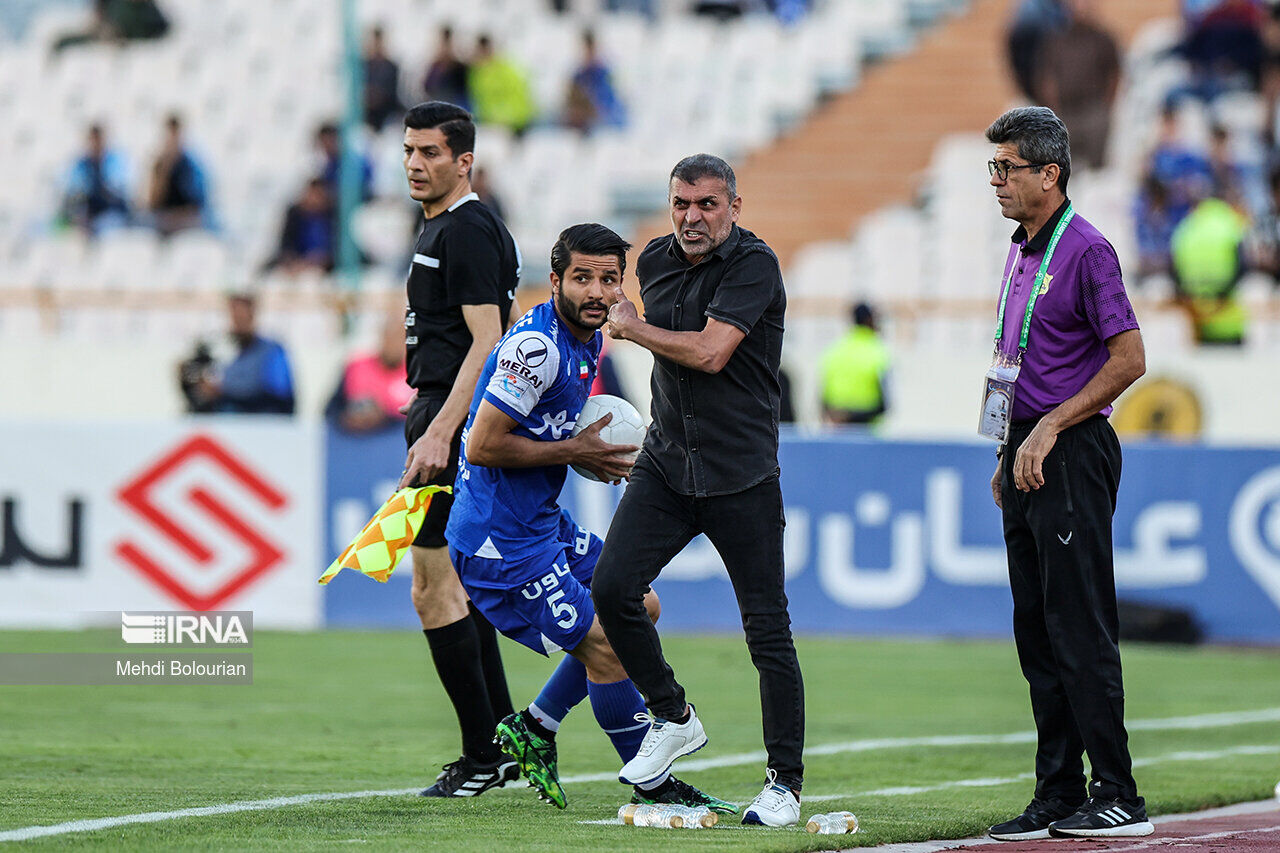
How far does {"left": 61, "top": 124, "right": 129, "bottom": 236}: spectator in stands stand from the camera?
22312mm

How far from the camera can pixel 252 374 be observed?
1579 cm

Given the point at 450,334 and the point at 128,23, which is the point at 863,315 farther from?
the point at 128,23

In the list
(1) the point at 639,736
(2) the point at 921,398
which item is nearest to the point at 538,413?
(1) the point at 639,736

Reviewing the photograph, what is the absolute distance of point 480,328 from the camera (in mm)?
7531

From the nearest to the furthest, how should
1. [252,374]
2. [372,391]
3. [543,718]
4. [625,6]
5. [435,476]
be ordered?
[543,718]
[435,476]
[372,391]
[252,374]
[625,6]

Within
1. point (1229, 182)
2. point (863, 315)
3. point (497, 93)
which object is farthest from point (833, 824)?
point (497, 93)

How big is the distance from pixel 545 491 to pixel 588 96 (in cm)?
1644

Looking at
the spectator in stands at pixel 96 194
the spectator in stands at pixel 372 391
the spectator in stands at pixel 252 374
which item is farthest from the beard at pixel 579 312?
the spectator in stands at pixel 96 194

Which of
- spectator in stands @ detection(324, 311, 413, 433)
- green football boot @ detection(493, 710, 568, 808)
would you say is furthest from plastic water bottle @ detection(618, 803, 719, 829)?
spectator in stands @ detection(324, 311, 413, 433)

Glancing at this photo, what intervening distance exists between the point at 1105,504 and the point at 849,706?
4528 millimetres

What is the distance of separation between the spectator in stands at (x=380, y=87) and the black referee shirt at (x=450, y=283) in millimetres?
15384

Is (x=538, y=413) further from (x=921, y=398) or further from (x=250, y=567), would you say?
(x=921, y=398)

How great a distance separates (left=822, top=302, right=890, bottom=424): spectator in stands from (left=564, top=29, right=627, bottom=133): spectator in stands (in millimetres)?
6671

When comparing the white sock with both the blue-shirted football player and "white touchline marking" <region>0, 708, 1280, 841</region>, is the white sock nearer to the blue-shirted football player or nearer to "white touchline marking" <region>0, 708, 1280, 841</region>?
the blue-shirted football player
